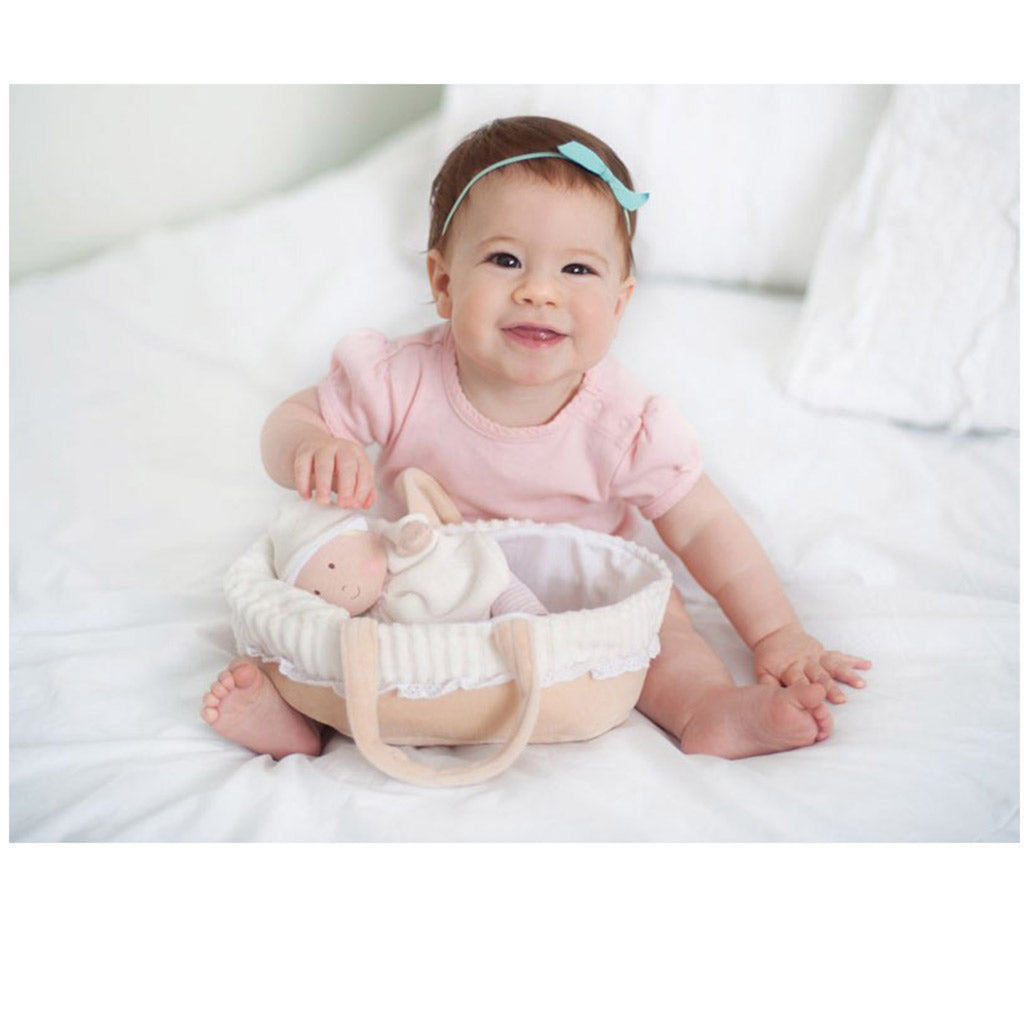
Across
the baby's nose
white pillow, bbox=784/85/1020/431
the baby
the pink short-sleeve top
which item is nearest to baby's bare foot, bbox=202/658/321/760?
the baby

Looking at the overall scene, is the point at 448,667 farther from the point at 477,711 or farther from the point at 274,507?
the point at 274,507

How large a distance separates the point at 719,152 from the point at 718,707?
0.81 metres

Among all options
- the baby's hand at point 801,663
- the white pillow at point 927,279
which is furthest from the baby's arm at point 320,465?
the white pillow at point 927,279

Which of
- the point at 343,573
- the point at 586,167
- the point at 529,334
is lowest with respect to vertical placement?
the point at 343,573

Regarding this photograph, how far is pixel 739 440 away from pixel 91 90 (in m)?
0.94

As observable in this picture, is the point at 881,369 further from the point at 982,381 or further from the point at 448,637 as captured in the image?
the point at 448,637

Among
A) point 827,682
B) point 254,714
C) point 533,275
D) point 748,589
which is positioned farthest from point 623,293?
point 254,714

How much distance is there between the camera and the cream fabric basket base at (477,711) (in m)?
0.77

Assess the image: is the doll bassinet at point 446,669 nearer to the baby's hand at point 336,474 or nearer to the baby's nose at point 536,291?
the baby's hand at point 336,474

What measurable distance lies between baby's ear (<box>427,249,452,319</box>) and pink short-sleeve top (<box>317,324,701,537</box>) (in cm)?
6

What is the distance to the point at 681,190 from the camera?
1347 mm

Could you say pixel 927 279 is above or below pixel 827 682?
above

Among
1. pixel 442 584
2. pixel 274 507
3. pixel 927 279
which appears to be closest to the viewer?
pixel 442 584

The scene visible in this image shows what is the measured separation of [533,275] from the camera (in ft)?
2.97
